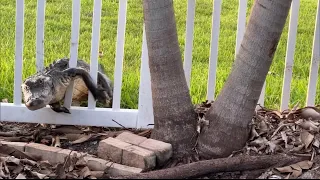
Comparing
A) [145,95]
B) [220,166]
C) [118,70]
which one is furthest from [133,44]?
[220,166]

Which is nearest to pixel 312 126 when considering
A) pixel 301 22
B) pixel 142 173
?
pixel 142 173

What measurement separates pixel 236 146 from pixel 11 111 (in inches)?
61.8

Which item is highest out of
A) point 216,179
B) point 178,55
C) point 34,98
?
point 178,55

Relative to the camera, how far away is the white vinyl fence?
14.5ft

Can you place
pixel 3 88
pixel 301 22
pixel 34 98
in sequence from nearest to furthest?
pixel 34 98 < pixel 3 88 < pixel 301 22

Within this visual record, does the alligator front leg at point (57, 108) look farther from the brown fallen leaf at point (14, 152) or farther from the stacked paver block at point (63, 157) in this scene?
the brown fallen leaf at point (14, 152)

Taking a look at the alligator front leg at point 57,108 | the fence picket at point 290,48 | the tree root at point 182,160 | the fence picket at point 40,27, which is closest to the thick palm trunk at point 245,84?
the tree root at point 182,160

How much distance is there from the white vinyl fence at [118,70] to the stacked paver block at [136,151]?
56 centimetres

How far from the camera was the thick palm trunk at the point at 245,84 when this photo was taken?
3.68 metres

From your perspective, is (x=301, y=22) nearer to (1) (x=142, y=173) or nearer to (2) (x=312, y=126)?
(2) (x=312, y=126)

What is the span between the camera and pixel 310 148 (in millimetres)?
3867

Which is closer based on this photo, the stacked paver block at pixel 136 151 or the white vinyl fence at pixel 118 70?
the stacked paver block at pixel 136 151

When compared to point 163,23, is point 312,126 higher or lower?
lower

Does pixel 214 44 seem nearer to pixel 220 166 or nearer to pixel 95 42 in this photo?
pixel 95 42
